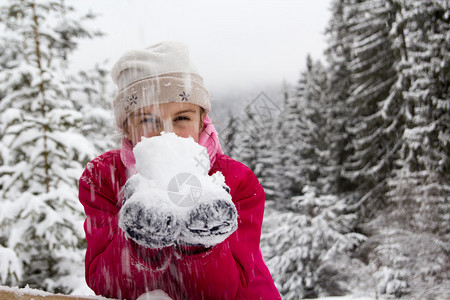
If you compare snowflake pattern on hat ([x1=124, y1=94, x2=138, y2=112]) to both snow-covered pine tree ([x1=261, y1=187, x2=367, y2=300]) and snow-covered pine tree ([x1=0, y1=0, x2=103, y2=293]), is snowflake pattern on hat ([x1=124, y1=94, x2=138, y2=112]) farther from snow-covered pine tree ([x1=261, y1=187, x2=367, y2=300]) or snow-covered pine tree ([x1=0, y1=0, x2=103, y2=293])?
snow-covered pine tree ([x1=261, y1=187, x2=367, y2=300])

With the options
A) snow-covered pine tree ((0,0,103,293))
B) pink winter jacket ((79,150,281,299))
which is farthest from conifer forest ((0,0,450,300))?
pink winter jacket ((79,150,281,299))

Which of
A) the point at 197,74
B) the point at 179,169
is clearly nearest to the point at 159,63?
the point at 197,74

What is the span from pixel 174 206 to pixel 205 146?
0.76 metres

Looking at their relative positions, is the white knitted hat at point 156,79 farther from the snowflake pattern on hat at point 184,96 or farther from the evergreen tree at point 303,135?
the evergreen tree at point 303,135

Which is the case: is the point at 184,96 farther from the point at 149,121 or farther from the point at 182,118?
the point at 149,121

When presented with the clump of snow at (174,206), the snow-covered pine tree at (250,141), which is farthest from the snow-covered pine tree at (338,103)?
the clump of snow at (174,206)

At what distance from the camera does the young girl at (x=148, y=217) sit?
125 cm

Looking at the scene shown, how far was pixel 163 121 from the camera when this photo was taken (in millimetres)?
1600

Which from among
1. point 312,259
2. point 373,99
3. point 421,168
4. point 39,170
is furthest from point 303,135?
A: point 39,170

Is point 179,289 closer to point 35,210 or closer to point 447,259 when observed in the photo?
point 35,210

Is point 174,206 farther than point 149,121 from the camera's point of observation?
No

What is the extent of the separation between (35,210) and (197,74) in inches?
148

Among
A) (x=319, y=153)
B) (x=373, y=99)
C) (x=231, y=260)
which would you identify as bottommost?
(x=231, y=260)

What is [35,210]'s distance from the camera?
4547mm
